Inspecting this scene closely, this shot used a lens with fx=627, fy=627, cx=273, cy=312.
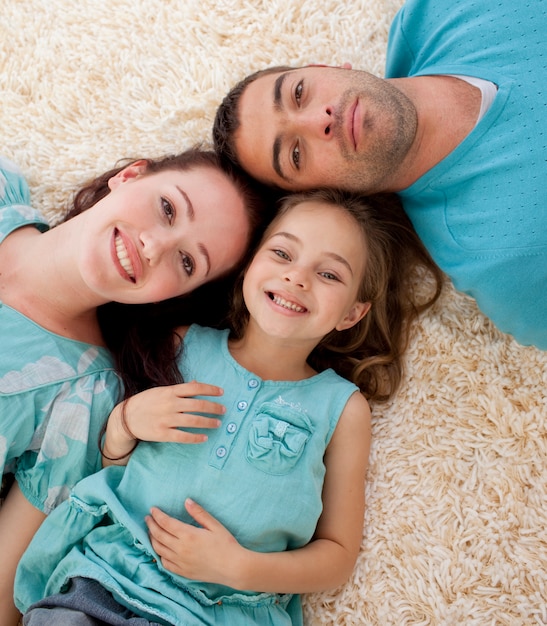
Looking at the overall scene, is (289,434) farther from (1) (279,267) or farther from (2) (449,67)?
(2) (449,67)

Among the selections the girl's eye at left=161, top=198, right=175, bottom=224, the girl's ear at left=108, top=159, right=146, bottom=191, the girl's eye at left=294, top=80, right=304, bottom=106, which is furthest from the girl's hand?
the girl's eye at left=294, top=80, right=304, bottom=106

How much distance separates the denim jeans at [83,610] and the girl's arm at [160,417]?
344mm

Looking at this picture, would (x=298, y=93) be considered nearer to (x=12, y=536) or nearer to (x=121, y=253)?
(x=121, y=253)

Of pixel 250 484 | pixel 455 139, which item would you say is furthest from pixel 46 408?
pixel 455 139

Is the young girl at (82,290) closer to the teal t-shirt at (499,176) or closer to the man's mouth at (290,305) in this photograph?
the man's mouth at (290,305)

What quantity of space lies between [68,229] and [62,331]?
0.29m

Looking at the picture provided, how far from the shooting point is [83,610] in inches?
57.6

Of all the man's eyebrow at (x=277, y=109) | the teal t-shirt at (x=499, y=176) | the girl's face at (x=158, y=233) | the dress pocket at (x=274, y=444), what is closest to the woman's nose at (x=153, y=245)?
the girl's face at (x=158, y=233)

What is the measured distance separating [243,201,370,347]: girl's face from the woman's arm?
825 mm

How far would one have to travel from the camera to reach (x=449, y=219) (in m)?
1.79

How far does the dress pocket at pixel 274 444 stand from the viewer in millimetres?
1623

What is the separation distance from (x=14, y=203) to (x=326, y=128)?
952 mm

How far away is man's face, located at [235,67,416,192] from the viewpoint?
166 cm

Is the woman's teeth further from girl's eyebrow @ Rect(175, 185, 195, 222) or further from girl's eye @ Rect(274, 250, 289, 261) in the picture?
girl's eyebrow @ Rect(175, 185, 195, 222)
